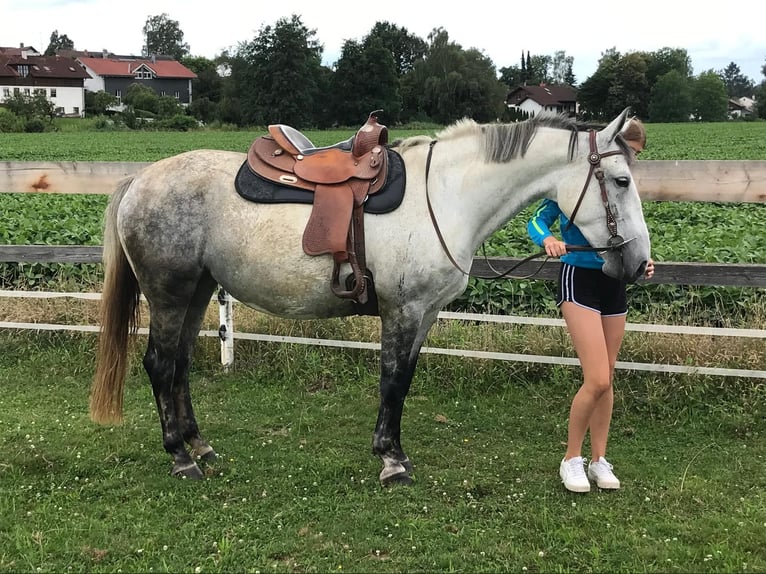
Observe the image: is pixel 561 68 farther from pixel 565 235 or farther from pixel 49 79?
pixel 565 235

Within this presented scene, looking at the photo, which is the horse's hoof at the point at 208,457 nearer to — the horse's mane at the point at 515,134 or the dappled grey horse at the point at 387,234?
the dappled grey horse at the point at 387,234

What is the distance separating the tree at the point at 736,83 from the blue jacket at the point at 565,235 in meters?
171

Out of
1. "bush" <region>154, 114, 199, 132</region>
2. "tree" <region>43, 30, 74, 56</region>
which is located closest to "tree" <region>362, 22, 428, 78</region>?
"bush" <region>154, 114, 199, 132</region>

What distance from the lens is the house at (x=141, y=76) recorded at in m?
87.1

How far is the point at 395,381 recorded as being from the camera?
3.54m

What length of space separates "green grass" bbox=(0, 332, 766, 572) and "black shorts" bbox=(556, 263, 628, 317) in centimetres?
104

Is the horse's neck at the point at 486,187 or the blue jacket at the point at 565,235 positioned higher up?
the horse's neck at the point at 486,187

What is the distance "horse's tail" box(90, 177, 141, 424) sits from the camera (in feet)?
12.7

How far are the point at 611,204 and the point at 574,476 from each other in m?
1.49

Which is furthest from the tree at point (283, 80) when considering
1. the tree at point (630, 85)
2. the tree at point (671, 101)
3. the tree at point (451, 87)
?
the tree at point (671, 101)

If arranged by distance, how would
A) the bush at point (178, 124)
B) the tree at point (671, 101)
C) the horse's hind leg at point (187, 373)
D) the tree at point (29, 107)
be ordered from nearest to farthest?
the horse's hind leg at point (187, 373) < the tree at point (29, 107) < the bush at point (178, 124) < the tree at point (671, 101)

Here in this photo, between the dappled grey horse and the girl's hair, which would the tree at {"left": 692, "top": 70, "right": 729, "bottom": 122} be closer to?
the girl's hair

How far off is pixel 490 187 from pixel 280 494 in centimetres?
201

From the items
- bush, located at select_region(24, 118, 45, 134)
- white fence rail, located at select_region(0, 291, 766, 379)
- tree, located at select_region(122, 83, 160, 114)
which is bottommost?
white fence rail, located at select_region(0, 291, 766, 379)
